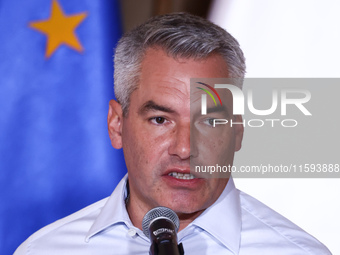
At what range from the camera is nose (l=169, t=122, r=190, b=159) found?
6.07 feet

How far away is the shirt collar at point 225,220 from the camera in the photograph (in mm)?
1912

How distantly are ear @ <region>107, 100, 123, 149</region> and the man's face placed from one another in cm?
10

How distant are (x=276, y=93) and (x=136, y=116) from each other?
900 mm

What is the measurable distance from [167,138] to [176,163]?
0.10m

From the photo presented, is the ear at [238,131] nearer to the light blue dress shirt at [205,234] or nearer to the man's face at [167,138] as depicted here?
the man's face at [167,138]

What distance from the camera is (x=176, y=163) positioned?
1.88 m

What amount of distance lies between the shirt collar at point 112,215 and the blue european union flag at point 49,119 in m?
0.65

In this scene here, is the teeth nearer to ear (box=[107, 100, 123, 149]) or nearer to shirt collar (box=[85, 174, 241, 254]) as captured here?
shirt collar (box=[85, 174, 241, 254])

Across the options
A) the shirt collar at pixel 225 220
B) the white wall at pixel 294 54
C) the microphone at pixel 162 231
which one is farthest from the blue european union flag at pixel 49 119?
the microphone at pixel 162 231

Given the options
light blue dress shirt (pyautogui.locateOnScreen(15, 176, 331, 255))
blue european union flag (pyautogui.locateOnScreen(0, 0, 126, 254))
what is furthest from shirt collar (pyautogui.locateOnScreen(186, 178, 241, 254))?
blue european union flag (pyautogui.locateOnScreen(0, 0, 126, 254))

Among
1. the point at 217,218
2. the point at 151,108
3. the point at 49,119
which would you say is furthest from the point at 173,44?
the point at 49,119

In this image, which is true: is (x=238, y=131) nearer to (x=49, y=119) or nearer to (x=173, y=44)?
(x=173, y=44)

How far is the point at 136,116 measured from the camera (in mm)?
2059

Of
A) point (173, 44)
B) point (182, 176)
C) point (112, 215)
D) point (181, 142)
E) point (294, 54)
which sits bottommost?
point (112, 215)
